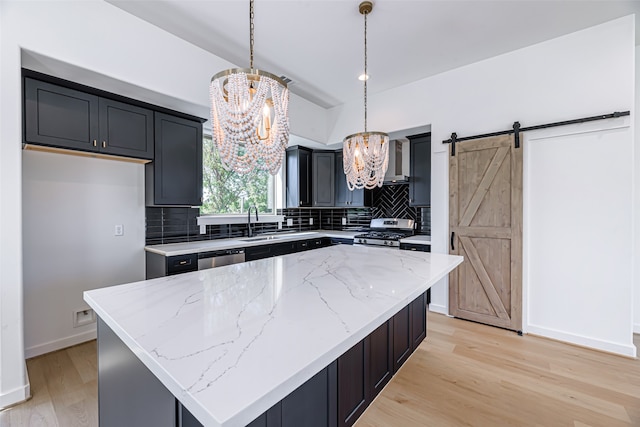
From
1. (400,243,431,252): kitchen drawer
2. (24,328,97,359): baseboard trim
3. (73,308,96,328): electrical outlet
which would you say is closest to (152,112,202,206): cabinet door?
(73,308,96,328): electrical outlet

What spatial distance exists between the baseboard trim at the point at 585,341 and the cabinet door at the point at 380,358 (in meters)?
1.93

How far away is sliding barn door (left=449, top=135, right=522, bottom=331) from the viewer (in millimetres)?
2879

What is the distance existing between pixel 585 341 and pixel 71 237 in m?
4.89

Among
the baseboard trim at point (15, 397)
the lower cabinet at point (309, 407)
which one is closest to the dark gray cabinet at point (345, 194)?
the lower cabinet at point (309, 407)

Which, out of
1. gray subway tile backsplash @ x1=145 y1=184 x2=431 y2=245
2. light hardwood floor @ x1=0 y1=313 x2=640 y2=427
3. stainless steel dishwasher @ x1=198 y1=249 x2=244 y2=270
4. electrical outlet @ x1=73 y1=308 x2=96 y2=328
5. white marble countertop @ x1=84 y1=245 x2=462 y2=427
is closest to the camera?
white marble countertop @ x1=84 y1=245 x2=462 y2=427

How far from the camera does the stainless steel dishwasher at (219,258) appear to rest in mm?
3002

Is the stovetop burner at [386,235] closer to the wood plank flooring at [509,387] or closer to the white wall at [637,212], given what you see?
the wood plank flooring at [509,387]

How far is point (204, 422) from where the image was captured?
0.56 meters

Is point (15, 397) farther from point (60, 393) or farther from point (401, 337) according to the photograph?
point (401, 337)

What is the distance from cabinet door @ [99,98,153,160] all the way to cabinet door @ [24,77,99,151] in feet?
0.22

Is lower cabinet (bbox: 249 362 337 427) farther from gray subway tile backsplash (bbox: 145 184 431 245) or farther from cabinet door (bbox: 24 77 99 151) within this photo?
gray subway tile backsplash (bbox: 145 184 431 245)

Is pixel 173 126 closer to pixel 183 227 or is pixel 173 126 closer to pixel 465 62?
pixel 183 227

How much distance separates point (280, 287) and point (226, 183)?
2859 millimetres

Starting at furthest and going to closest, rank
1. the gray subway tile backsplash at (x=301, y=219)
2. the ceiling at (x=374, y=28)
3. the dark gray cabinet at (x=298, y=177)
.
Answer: the dark gray cabinet at (x=298, y=177)
the gray subway tile backsplash at (x=301, y=219)
the ceiling at (x=374, y=28)
